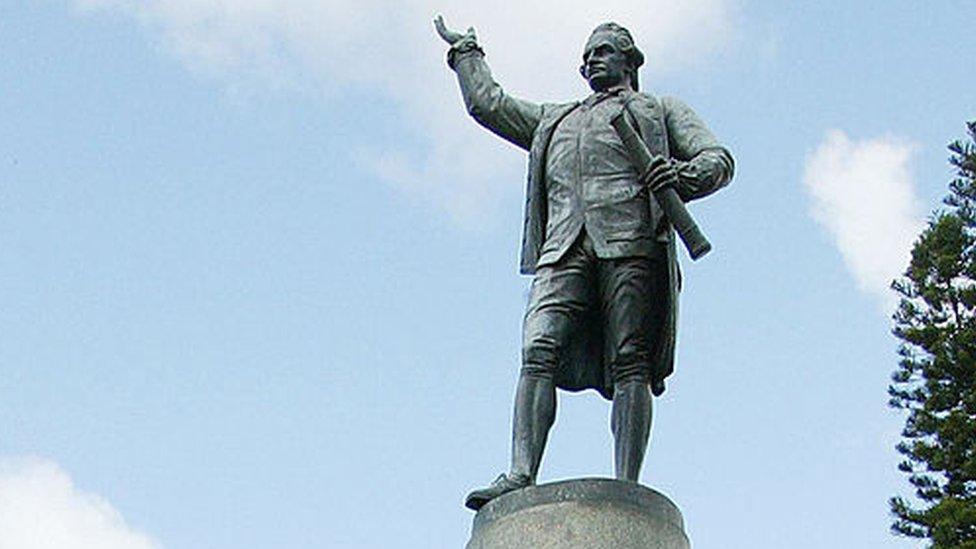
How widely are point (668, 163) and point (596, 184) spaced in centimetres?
47

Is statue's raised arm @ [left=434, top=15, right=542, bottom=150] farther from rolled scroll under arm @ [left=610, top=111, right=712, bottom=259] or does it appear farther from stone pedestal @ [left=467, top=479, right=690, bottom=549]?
stone pedestal @ [left=467, top=479, right=690, bottom=549]

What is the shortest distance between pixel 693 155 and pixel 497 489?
2.15 metres

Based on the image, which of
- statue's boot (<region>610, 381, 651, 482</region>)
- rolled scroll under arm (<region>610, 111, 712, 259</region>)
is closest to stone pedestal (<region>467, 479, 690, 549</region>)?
statue's boot (<region>610, 381, 651, 482</region>)

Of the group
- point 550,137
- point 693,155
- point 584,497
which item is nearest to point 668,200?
point 693,155

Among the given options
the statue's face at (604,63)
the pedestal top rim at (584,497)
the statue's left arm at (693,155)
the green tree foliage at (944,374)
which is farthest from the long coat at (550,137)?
the green tree foliage at (944,374)

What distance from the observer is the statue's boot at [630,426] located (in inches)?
314

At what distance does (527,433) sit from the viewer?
7973mm

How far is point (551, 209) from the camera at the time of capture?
28.8 feet

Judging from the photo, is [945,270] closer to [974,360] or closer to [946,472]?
[974,360]

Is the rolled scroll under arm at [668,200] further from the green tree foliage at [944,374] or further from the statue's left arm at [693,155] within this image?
the green tree foliage at [944,374]

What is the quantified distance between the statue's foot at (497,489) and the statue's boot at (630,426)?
47cm

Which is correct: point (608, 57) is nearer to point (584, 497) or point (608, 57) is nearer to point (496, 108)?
point (496, 108)

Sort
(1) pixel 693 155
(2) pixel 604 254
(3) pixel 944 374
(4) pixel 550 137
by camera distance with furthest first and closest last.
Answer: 1. (3) pixel 944 374
2. (4) pixel 550 137
3. (1) pixel 693 155
4. (2) pixel 604 254

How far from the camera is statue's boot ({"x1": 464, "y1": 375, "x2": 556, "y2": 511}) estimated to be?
7.79 meters
